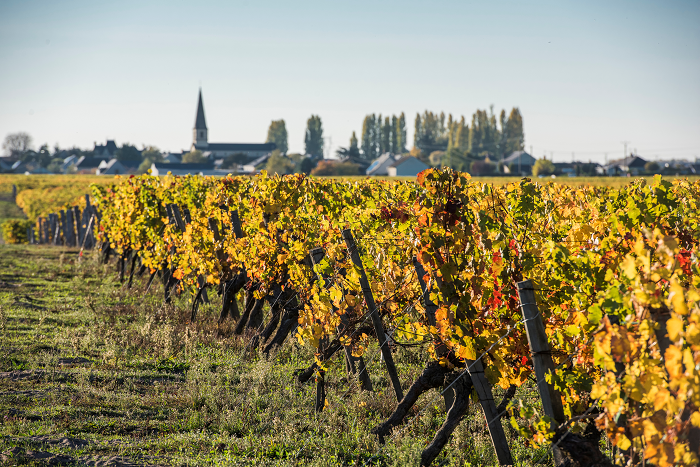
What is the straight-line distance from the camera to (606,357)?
8.23 ft

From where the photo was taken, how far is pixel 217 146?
147 meters

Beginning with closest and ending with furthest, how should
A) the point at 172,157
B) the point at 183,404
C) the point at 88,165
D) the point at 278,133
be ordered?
the point at 183,404, the point at 88,165, the point at 172,157, the point at 278,133

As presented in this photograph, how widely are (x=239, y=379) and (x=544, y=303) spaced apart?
11.1ft

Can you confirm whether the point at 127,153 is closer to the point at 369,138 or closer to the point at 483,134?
the point at 369,138

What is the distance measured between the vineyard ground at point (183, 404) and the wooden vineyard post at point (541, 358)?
297mm

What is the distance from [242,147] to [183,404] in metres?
140

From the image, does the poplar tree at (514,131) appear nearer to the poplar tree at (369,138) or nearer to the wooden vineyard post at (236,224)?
the poplar tree at (369,138)

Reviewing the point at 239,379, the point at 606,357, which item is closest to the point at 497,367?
the point at 606,357

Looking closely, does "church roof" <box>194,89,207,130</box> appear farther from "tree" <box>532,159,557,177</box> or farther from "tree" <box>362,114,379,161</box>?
"tree" <box>532,159,557,177</box>

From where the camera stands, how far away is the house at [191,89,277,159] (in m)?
141

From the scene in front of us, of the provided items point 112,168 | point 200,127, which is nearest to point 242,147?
point 200,127

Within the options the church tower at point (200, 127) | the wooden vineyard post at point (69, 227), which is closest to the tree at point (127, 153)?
the church tower at point (200, 127)

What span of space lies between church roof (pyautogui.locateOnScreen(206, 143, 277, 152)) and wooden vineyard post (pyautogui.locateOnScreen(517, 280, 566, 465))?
464 ft

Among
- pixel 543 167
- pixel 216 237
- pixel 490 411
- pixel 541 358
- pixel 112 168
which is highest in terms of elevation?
pixel 112 168
